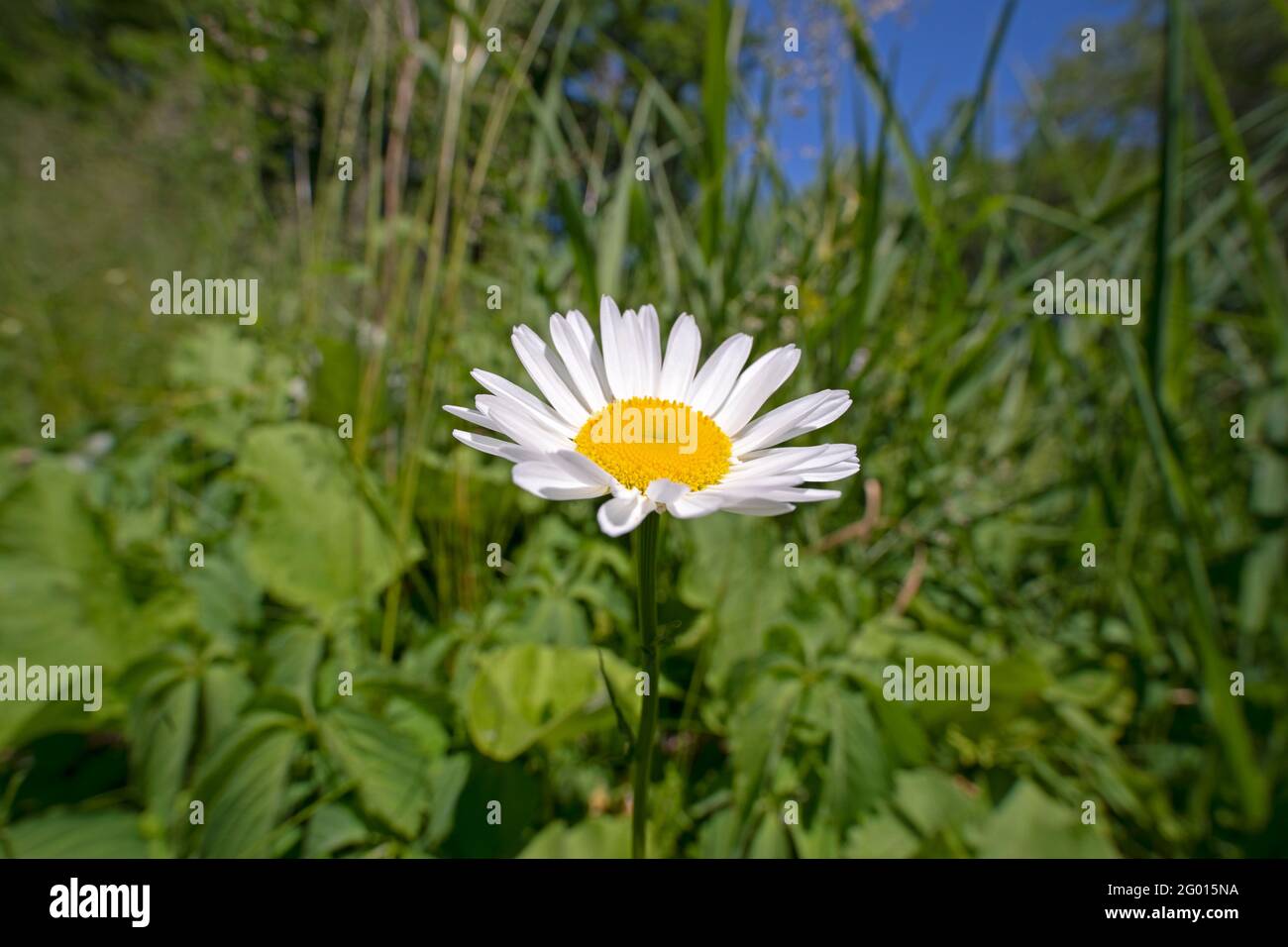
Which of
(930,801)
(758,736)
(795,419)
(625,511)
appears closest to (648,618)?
(625,511)

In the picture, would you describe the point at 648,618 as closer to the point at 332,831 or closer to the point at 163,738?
the point at 332,831

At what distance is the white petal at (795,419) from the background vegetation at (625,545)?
32 cm

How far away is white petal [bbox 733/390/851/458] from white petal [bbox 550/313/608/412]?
0.40ft

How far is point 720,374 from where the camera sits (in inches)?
20.1

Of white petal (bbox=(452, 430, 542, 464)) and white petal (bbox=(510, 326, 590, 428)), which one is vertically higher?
white petal (bbox=(510, 326, 590, 428))

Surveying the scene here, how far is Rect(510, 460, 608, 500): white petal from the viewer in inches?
12.7

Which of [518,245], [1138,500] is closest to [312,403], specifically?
[518,245]

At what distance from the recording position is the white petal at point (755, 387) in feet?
1.52

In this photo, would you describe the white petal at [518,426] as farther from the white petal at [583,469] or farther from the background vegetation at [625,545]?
the background vegetation at [625,545]

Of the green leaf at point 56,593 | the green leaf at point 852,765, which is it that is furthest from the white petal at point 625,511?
the green leaf at point 56,593

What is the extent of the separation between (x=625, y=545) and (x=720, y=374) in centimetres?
52

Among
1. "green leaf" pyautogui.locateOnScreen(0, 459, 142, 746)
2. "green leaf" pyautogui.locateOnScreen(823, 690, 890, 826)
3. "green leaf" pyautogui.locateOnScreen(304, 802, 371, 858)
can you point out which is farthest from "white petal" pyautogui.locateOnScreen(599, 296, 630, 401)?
"green leaf" pyautogui.locateOnScreen(0, 459, 142, 746)

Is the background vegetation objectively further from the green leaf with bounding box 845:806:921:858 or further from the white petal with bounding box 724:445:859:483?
the white petal with bounding box 724:445:859:483

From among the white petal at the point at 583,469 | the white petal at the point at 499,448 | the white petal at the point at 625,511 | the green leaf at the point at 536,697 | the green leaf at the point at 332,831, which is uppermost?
the white petal at the point at 499,448
